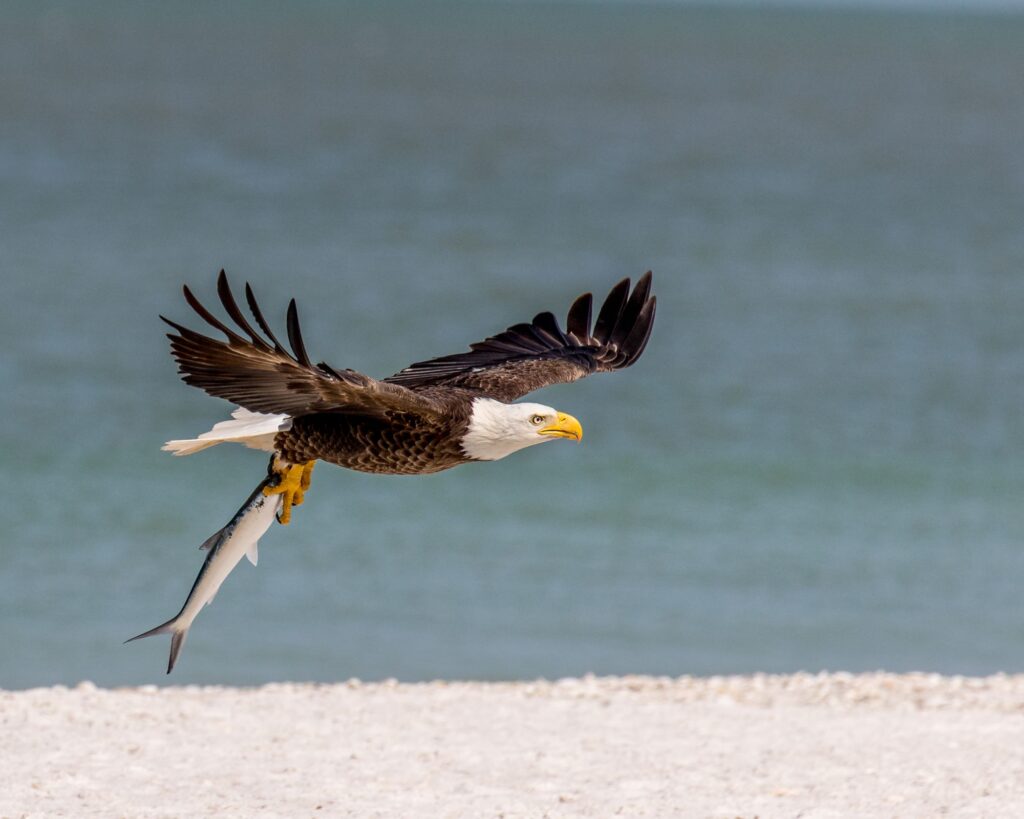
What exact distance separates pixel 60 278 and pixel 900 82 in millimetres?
51672

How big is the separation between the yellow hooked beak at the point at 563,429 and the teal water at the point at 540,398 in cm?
484

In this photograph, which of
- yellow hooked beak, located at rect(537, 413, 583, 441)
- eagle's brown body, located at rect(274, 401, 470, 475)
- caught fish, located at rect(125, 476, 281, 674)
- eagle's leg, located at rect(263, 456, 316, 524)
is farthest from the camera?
eagle's leg, located at rect(263, 456, 316, 524)

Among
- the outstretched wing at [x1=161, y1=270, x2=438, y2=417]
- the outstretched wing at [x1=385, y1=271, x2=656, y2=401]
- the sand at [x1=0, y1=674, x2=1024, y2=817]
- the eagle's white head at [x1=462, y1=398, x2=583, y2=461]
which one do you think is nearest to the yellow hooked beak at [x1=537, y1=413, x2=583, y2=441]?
the eagle's white head at [x1=462, y1=398, x2=583, y2=461]

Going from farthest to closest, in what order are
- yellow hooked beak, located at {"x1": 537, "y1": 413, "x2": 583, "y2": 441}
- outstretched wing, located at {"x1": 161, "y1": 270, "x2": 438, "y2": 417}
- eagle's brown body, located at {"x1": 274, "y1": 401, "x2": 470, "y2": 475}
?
yellow hooked beak, located at {"x1": 537, "y1": 413, "x2": 583, "y2": 441} < eagle's brown body, located at {"x1": 274, "y1": 401, "x2": 470, "y2": 475} < outstretched wing, located at {"x1": 161, "y1": 270, "x2": 438, "y2": 417}

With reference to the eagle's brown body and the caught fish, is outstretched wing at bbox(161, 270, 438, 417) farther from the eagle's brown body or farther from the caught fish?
the caught fish

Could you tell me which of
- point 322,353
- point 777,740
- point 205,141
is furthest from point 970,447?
point 205,141

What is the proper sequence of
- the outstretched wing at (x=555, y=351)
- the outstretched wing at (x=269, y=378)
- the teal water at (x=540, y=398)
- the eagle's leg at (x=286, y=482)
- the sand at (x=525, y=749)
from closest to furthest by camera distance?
the outstretched wing at (x=269, y=378)
the eagle's leg at (x=286, y=482)
the sand at (x=525, y=749)
the outstretched wing at (x=555, y=351)
the teal water at (x=540, y=398)

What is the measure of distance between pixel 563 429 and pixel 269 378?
0.96m

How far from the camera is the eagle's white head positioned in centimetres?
599

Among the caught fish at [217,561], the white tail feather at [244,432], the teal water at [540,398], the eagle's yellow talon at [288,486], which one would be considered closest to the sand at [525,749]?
the caught fish at [217,561]

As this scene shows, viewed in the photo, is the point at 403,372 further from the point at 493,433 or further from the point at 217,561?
the point at 217,561

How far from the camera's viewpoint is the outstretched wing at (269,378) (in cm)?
558

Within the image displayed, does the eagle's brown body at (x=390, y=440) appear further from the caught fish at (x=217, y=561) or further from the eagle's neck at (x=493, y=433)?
the caught fish at (x=217, y=561)

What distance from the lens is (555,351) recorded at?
7.57m
